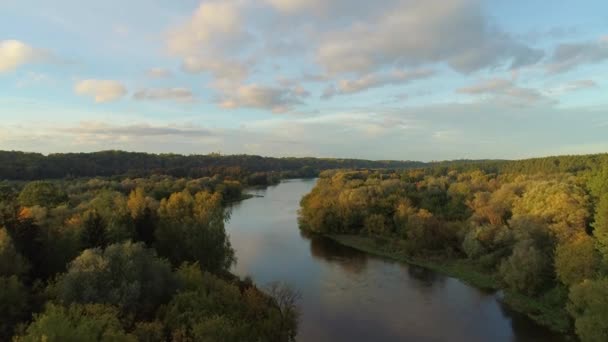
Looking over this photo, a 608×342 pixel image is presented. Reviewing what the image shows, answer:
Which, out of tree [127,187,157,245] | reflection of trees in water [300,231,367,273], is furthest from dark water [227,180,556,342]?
tree [127,187,157,245]

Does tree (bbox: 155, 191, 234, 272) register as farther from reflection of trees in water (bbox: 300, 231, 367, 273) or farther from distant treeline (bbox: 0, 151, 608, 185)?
distant treeline (bbox: 0, 151, 608, 185)

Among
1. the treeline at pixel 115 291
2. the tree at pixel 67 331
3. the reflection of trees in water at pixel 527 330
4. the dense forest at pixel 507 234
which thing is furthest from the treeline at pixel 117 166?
the reflection of trees in water at pixel 527 330

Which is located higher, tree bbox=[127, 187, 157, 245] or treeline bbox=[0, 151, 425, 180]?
treeline bbox=[0, 151, 425, 180]

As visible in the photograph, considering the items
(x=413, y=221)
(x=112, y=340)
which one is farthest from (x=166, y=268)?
(x=413, y=221)

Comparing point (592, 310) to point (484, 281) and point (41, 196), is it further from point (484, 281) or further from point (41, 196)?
point (41, 196)

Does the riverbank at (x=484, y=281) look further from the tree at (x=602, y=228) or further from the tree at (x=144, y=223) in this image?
the tree at (x=144, y=223)

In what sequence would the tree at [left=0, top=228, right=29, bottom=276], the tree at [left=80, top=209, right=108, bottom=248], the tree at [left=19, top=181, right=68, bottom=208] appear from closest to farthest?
the tree at [left=0, top=228, right=29, bottom=276] < the tree at [left=80, top=209, right=108, bottom=248] < the tree at [left=19, top=181, right=68, bottom=208]
